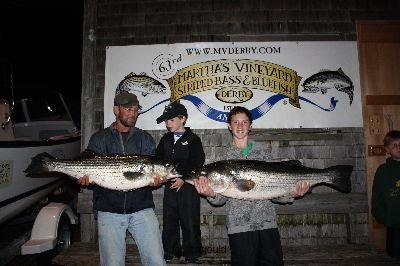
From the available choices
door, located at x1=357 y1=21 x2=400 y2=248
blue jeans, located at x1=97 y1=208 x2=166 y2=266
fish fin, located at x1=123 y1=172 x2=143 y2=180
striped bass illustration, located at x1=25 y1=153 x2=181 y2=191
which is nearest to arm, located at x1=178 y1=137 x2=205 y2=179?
striped bass illustration, located at x1=25 y1=153 x2=181 y2=191

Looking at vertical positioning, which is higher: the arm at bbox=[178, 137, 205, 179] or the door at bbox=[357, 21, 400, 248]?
the door at bbox=[357, 21, 400, 248]

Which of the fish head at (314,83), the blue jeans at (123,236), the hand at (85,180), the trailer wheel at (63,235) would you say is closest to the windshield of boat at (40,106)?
the trailer wheel at (63,235)

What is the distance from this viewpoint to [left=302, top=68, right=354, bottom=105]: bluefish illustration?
18.7ft

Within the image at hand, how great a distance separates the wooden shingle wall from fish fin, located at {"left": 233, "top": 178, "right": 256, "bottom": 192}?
2.08 meters

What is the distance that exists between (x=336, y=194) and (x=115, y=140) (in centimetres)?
427

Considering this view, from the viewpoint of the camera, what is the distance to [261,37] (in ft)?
19.2

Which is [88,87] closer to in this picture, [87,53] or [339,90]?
[87,53]

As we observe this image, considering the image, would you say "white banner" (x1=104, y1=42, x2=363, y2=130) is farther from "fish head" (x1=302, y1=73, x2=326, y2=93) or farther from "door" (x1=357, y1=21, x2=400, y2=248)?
"door" (x1=357, y1=21, x2=400, y2=248)

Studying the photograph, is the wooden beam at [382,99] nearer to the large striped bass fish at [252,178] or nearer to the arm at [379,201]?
the arm at [379,201]

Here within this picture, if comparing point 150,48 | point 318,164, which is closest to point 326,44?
point 318,164

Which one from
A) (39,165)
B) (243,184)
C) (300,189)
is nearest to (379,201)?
(300,189)

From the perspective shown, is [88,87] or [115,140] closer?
[115,140]

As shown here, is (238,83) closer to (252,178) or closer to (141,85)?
(141,85)

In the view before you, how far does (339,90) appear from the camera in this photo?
5.74m
